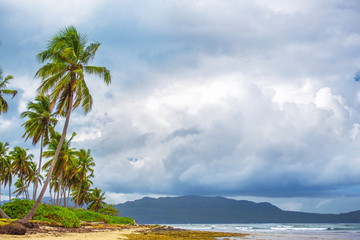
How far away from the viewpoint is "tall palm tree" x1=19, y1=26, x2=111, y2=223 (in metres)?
20.4

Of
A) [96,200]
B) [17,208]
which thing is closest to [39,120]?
[17,208]

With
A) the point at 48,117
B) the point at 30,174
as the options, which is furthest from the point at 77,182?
the point at 48,117

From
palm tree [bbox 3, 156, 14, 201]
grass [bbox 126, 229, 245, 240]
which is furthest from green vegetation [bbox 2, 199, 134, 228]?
palm tree [bbox 3, 156, 14, 201]

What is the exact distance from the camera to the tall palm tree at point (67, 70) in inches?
802

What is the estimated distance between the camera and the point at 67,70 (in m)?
21.2

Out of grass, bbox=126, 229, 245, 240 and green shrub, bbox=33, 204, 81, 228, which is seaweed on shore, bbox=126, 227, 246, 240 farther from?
green shrub, bbox=33, 204, 81, 228

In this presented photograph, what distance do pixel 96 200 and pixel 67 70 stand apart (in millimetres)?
49920

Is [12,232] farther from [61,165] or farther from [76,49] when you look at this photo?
[61,165]

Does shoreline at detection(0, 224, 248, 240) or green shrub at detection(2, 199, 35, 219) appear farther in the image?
green shrub at detection(2, 199, 35, 219)

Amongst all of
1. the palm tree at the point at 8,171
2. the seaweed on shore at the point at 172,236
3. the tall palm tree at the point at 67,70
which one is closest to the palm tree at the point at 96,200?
Result: the palm tree at the point at 8,171

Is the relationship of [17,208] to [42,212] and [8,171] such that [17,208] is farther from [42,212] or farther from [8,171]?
[8,171]

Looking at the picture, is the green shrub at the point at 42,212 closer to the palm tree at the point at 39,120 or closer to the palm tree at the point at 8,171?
the palm tree at the point at 39,120

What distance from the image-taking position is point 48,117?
1235 inches

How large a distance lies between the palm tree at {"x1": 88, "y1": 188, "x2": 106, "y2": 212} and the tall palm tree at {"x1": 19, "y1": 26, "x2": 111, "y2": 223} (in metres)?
47.1
